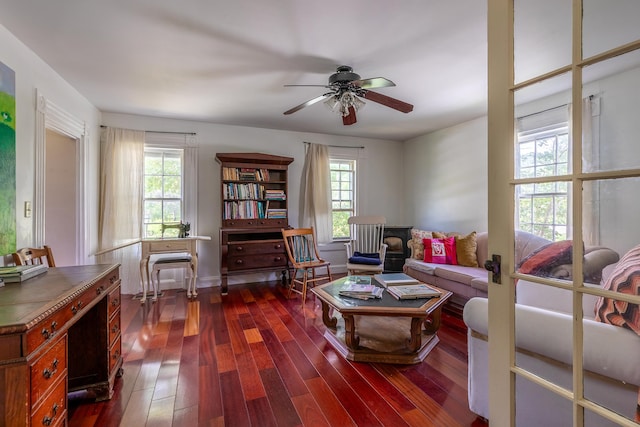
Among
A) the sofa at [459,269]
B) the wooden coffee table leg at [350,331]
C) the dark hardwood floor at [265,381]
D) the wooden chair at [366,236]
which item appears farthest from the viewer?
the wooden chair at [366,236]

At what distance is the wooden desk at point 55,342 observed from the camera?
95cm

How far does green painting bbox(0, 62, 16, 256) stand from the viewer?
190 centimetres

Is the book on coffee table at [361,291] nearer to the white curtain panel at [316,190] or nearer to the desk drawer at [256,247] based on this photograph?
the desk drawer at [256,247]

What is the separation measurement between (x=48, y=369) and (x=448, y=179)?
15.5 feet

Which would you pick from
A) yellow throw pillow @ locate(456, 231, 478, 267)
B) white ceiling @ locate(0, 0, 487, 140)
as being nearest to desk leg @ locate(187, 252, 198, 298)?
white ceiling @ locate(0, 0, 487, 140)

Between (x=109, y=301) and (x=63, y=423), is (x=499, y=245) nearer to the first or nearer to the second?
(x=63, y=423)

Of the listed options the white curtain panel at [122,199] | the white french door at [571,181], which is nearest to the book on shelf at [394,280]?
the white french door at [571,181]

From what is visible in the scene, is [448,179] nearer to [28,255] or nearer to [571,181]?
[571,181]

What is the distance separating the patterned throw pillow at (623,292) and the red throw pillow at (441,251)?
274cm

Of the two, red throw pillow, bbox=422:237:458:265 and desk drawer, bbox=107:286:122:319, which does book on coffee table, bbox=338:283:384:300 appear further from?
desk drawer, bbox=107:286:122:319

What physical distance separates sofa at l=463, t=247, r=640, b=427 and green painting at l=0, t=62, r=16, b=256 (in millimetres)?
3043

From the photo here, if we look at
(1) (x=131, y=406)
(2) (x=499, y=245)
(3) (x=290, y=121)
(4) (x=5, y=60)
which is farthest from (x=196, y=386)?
(3) (x=290, y=121)

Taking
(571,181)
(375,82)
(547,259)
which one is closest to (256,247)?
(375,82)

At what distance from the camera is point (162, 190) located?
13.4 ft
